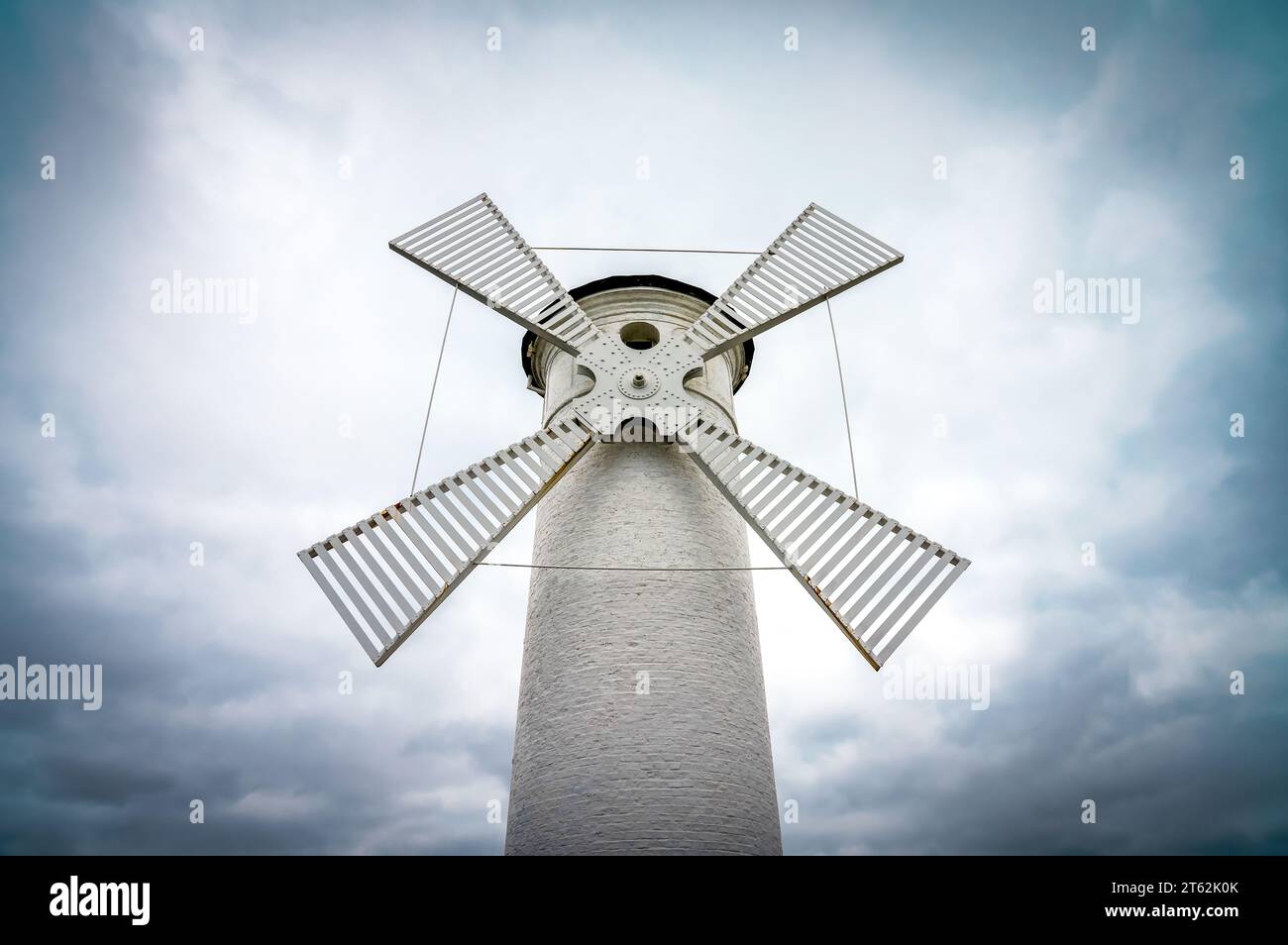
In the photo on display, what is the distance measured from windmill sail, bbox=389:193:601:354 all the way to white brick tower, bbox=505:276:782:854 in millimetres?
649

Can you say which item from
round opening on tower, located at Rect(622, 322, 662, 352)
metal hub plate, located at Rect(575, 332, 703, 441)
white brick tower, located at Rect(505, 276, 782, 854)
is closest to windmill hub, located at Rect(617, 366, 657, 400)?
metal hub plate, located at Rect(575, 332, 703, 441)

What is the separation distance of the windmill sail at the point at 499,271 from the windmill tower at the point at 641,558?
0.02 meters

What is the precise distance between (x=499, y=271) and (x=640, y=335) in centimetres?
160

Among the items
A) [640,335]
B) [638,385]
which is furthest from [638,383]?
[640,335]

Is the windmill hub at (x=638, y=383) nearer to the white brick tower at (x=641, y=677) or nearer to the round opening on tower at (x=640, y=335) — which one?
the white brick tower at (x=641, y=677)

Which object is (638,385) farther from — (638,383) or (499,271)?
(499,271)

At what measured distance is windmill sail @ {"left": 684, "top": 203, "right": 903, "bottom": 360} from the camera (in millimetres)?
7355
